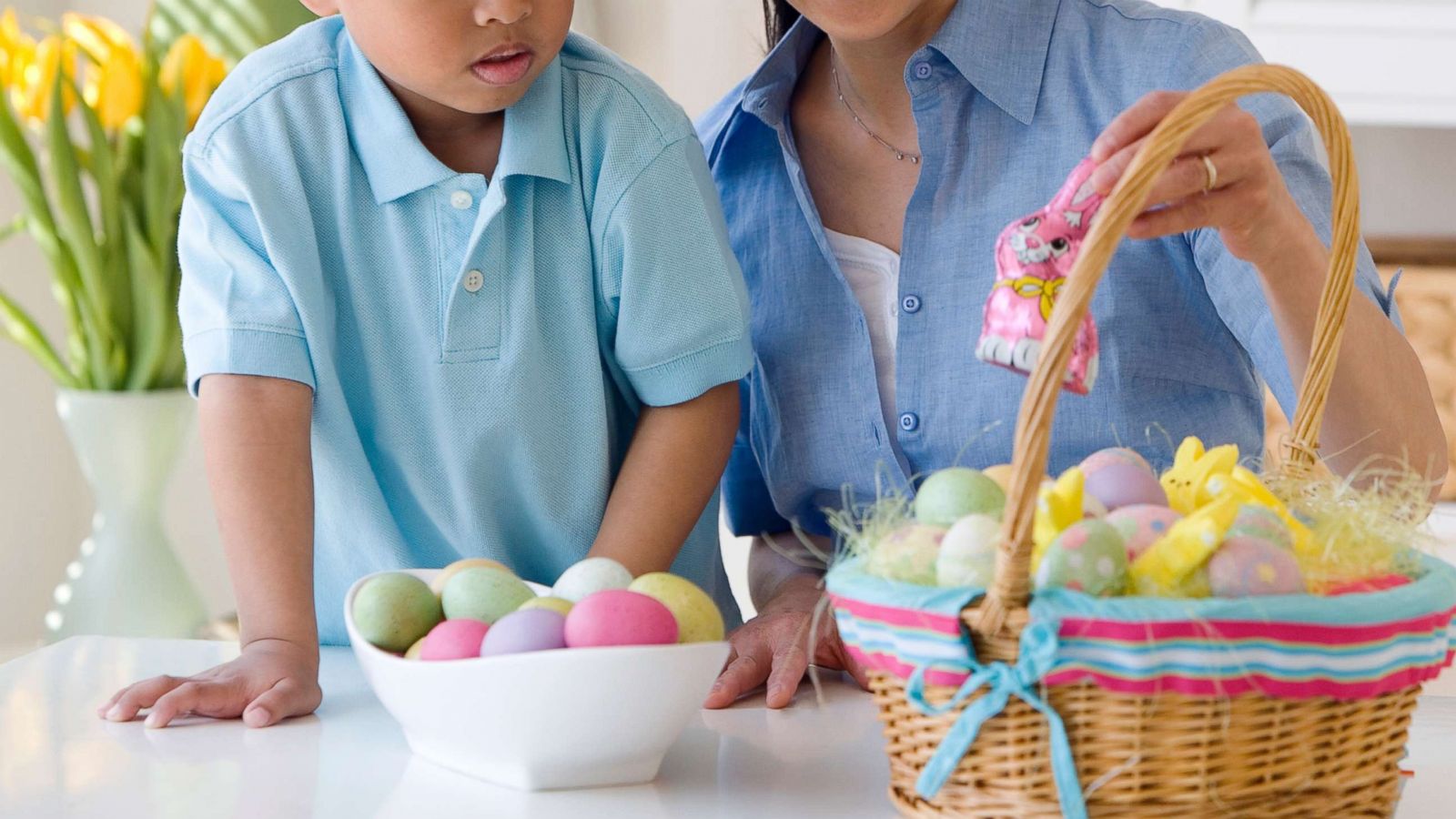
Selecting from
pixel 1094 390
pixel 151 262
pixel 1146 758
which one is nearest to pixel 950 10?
pixel 1094 390

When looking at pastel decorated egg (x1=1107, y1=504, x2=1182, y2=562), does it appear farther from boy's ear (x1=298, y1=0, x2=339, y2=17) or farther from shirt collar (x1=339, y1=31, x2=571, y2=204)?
boy's ear (x1=298, y1=0, x2=339, y2=17)

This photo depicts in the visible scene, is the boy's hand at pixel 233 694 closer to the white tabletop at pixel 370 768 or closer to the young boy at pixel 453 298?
the white tabletop at pixel 370 768

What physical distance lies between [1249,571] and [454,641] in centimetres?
37

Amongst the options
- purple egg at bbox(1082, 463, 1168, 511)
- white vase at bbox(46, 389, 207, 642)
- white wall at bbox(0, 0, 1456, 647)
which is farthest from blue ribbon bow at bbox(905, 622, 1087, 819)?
white wall at bbox(0, 0, 1456, 647)

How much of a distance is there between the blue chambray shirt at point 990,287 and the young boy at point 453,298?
13 centimetres

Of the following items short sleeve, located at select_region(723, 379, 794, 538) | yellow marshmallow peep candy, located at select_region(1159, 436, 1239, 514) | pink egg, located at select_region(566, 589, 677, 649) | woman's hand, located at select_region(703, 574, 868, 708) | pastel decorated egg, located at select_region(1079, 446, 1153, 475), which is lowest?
short sleeve, located at select_region(723, 379, 794, 538)

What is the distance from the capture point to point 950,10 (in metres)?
1.23

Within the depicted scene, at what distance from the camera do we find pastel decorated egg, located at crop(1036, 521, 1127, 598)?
59 cm

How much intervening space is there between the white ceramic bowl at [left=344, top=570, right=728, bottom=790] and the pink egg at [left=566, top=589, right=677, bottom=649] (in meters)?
0.01

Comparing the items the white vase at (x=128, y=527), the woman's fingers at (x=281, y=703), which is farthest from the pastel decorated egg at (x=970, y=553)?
Result: the white vase at (x=128, y=527)

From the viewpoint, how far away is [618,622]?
682 millimetres

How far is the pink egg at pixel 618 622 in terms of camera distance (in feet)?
2.23

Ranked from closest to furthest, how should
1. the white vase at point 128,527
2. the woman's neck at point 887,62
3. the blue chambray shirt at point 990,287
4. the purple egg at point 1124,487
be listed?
the purple egg at point 1124,487 < the blue chambray shirt at point 990,287 < the woman's neck at point 887,62 < the white vase at point 128,527

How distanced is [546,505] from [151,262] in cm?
101
